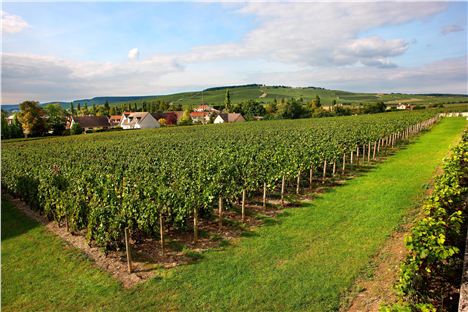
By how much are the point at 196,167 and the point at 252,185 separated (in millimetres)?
4498

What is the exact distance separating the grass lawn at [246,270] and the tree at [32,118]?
6561 cm

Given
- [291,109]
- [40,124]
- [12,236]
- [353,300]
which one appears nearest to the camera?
[353,300]

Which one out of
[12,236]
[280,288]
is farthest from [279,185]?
[12,236]

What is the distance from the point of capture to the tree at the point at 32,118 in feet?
228

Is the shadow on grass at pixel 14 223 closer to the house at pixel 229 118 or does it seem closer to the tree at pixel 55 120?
the tree at pixel 55 120

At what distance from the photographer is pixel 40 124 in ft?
236

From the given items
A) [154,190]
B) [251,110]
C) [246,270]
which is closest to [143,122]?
[251,110]

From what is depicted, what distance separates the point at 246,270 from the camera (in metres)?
9.60

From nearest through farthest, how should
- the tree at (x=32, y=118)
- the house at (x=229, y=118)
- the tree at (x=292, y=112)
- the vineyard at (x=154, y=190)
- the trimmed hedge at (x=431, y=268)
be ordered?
the trimmed hedge at (x=431, y=268)
the vineyard at (x=154, y=190)
the tree at (x=32, y=118)
the tree at (x=292, y=112)
the house at (x=229, y=118)

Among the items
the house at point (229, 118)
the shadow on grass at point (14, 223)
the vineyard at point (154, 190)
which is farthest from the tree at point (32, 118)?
the shadow on grass at point (14, 223)

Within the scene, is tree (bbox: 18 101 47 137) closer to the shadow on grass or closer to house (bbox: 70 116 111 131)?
house (bbox: 70 116 111 131)

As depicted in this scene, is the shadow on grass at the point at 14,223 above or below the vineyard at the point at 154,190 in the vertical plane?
below

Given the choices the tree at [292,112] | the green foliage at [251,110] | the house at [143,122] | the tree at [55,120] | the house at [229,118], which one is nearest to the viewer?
the tree at [55,120]

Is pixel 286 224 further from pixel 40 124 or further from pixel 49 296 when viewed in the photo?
pixel 40 124
